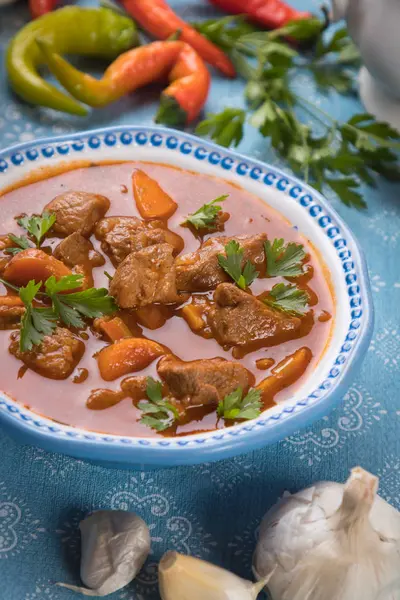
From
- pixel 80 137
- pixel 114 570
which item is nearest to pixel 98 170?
pixel 80 137

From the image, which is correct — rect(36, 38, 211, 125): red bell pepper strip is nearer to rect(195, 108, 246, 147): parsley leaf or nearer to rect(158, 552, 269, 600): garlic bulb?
rect(195, 108, 246, 147): parsley leaf

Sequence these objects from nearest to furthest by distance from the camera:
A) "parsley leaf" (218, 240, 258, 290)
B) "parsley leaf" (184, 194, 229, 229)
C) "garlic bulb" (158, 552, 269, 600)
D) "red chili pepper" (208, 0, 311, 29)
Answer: "garlic bulb" (158, 552, 269, 600)
"parsley leaf" (218, 240, 258, 290)
"parsley leaf" (184, 194, 229, 229)
"red chili pepper" (208, 0, 311, 29)

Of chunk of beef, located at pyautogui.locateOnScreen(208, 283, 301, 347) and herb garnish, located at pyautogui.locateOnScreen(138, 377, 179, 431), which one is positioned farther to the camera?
chunk of beef, located at pyautogui.locateOnScreen(208, 283, 301, 347)

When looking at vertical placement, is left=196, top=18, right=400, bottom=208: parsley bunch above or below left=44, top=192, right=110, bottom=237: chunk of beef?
below

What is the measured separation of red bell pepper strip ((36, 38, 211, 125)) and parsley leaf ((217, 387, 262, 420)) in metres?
2.38

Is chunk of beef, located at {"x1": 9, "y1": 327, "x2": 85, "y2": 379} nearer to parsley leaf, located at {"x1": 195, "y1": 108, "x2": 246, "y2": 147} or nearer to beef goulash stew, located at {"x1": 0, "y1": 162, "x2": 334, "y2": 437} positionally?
beef goulash stew, located at {"x1": 0, "y1": 162, "x2": 334, "y2": 437}

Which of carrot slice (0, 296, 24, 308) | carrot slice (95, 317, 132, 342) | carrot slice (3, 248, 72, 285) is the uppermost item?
carrot slice (3, 248, 72, 285)

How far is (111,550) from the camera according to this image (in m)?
3.02

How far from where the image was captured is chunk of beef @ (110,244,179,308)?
337 centimetres

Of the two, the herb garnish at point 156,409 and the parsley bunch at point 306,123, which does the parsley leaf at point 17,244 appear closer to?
the herb garnish at point 156,409

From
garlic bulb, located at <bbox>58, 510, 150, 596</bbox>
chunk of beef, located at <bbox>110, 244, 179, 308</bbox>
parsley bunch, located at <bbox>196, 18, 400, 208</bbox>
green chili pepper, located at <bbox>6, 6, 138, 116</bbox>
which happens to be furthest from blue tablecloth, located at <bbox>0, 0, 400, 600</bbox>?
green chili pepper, located at <bbox>6, 6, 138, 116</bbox>

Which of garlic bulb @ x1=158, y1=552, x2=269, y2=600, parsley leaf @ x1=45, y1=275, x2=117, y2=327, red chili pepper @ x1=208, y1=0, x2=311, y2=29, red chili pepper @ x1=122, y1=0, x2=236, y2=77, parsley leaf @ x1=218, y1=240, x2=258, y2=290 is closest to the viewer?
garlic bulb @ x1=158, y1=552, x2=269, y2=600

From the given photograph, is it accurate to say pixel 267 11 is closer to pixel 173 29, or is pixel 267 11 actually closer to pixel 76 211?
pixel 173 29

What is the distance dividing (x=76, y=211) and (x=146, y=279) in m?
0.56
